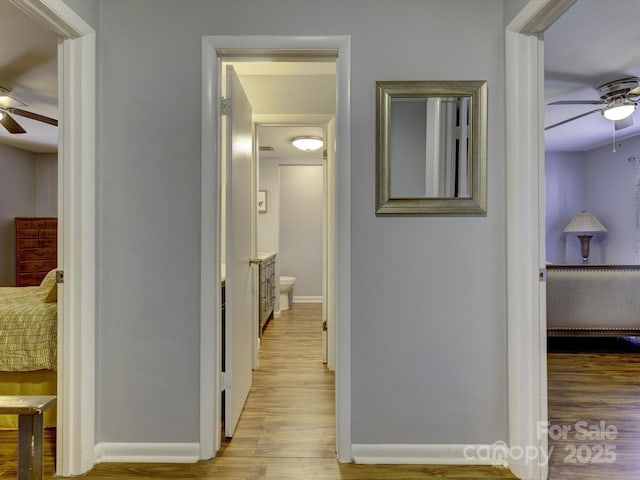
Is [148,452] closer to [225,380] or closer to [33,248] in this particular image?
[225,380]

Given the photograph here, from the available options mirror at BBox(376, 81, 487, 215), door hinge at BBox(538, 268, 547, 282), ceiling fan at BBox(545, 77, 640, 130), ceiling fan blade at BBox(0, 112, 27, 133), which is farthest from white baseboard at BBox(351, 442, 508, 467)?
ceiling fan blade at BBox(0, 112, 27, 133)

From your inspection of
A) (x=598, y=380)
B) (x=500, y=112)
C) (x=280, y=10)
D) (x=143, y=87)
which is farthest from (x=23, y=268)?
(x=598, y=380)

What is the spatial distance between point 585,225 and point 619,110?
2.35m

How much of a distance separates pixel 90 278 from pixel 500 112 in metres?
2.10

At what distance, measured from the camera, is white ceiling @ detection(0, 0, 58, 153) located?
6.63 ft

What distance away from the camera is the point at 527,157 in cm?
160

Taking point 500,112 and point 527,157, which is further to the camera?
point 500,112

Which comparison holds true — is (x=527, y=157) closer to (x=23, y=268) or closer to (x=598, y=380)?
(x=598, y=380)

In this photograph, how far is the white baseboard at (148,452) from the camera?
172 cm

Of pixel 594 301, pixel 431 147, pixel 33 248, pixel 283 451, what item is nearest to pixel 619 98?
pixel 594 301

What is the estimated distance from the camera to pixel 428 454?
1.72 m

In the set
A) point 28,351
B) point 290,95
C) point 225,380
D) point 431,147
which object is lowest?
point 225,380

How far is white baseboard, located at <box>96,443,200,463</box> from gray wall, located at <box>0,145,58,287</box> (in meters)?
4.74

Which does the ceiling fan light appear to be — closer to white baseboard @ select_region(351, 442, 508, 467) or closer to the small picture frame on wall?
white baseboard @ select_region(351, 442, 508, 467)
